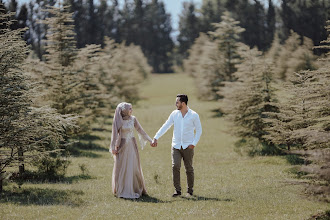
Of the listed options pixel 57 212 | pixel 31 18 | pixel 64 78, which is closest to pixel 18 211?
pixel 57 212

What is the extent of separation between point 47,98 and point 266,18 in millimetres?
39141

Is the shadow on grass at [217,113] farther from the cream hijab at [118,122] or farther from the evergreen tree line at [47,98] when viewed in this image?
the cream hijab at [118,122]

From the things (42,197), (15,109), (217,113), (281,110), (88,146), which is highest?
(15,109)

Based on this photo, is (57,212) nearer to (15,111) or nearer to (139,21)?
(15,111)

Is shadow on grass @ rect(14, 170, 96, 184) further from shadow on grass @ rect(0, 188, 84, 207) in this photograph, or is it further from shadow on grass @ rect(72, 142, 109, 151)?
shadow on grass @ rect(72, 142, 109, 151)

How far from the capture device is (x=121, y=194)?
1073 centimetres

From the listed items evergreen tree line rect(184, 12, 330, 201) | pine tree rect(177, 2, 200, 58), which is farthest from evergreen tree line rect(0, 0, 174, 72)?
evergreen tree line rect(184, 12, 330, 201)

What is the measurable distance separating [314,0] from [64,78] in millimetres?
24593

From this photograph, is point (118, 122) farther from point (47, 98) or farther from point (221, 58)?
point (221, 58)

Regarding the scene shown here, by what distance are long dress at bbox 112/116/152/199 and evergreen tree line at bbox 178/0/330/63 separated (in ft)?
65.8

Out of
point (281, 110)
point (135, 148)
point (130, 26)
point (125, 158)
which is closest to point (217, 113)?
point (281, 110)

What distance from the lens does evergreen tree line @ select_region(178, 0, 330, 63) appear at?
34516 millimetres

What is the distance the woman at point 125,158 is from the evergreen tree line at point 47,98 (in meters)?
1.66

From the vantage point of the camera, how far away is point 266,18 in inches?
2025
